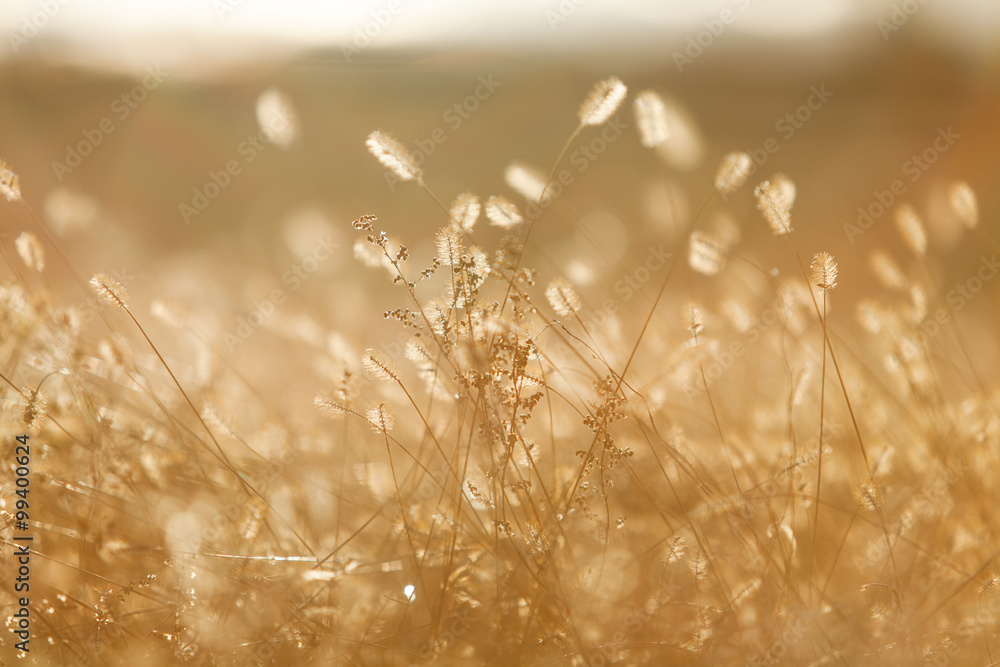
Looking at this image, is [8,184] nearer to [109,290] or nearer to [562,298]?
[109,290]

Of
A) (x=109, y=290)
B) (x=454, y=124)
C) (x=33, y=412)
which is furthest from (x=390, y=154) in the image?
(x=454, y=124)

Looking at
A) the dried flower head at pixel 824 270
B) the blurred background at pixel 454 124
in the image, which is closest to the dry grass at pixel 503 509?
the dried flower head at pixel 824 270

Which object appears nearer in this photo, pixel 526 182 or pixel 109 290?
pixel 109 290

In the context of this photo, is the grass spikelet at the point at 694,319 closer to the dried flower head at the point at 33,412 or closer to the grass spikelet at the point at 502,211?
the grass spikelet at the point at 502,211

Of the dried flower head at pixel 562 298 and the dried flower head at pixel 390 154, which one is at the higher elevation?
the dried flower head at pixel 390 154

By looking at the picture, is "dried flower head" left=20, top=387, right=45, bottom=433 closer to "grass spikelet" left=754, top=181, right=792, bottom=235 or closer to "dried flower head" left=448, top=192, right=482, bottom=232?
"dried flower head" left=448, top=192, right=482, bottom=232
